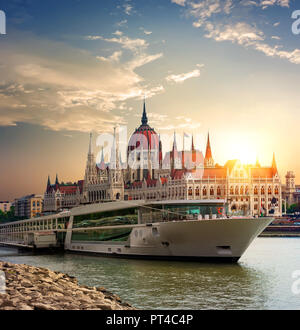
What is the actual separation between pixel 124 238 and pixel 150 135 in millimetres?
118886

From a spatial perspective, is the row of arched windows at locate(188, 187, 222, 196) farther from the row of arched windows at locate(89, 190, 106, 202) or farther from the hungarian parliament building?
the row of arched windows at locate(89, 190, 106, 202)

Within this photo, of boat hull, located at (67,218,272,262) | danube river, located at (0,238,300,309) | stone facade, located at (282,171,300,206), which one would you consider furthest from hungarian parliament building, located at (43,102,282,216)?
danube river, located at (0,238,300,309)

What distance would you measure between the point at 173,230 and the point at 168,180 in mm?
96134

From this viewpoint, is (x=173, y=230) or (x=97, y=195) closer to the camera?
(x=173, y=230)

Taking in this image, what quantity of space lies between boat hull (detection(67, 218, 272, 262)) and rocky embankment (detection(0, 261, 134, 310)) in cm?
1250

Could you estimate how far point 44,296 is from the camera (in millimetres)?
13172

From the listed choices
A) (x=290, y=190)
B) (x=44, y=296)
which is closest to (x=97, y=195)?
(x=290, y=190)

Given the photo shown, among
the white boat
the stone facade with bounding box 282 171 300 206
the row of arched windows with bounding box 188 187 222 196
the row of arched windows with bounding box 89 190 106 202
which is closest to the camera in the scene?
the white boat

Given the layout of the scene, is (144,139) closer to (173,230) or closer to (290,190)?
(290,190)

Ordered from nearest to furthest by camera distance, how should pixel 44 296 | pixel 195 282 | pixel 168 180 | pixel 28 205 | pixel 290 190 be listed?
pixel 44 296, pixel 195 282, pixel 168 180, pixel 28 205, pixel 290 190

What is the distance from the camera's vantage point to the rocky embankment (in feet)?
38.8

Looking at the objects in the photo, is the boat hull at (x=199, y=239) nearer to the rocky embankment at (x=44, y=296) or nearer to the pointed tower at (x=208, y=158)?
the rocky embankment at (x=44, y=296)

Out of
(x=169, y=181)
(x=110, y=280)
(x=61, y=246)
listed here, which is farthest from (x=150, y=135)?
(x=110, y=280)
